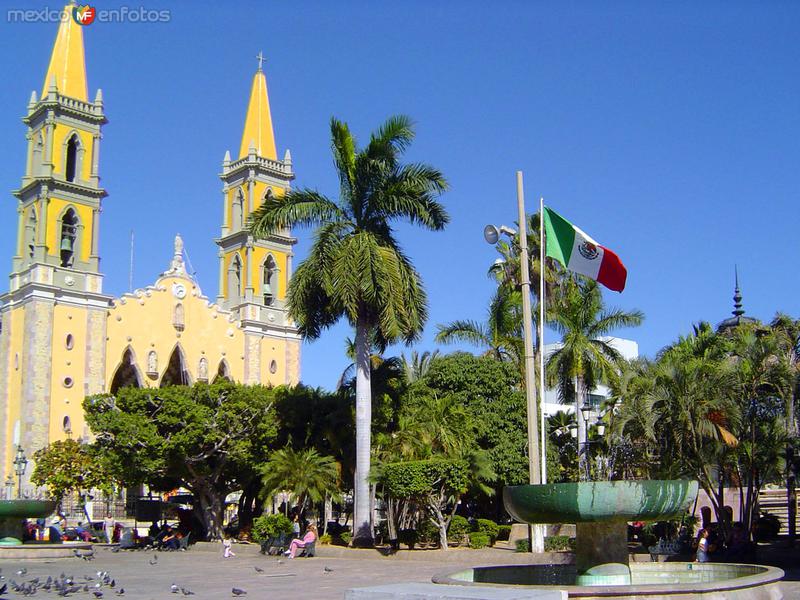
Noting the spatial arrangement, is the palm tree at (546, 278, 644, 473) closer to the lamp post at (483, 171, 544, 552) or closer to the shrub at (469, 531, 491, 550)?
the shrub at (469, 531, 491, 550)

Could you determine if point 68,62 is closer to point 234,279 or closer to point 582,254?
point 234,279

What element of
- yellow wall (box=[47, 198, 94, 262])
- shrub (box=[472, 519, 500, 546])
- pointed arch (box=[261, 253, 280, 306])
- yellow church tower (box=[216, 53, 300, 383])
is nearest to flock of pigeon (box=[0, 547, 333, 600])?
shrub (box=[472, 519, 500, 546])

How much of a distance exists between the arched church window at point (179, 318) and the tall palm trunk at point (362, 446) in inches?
1144

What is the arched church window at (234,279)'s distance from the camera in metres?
57.2

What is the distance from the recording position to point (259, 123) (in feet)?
189

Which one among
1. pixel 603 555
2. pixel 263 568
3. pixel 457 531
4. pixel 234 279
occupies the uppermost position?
pixel 234 279

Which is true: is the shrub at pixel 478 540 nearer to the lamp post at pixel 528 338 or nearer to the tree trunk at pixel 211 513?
the lamp post at pixel 528 338

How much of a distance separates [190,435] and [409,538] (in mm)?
8945

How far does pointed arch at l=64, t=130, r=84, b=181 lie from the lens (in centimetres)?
4944

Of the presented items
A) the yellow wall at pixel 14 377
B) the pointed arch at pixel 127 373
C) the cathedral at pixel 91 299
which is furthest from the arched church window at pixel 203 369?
the yellow wall at pixel 14 377

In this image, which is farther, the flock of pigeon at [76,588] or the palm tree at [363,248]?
the palm tree at [363,248]

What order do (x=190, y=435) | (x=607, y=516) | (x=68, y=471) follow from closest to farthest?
(x=607, y=516) < (x=190, y=435) < (x=68, y=471)

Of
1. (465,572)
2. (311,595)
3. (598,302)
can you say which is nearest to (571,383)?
(598,302)

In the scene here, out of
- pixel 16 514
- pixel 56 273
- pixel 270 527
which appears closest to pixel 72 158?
pixel 56 273
